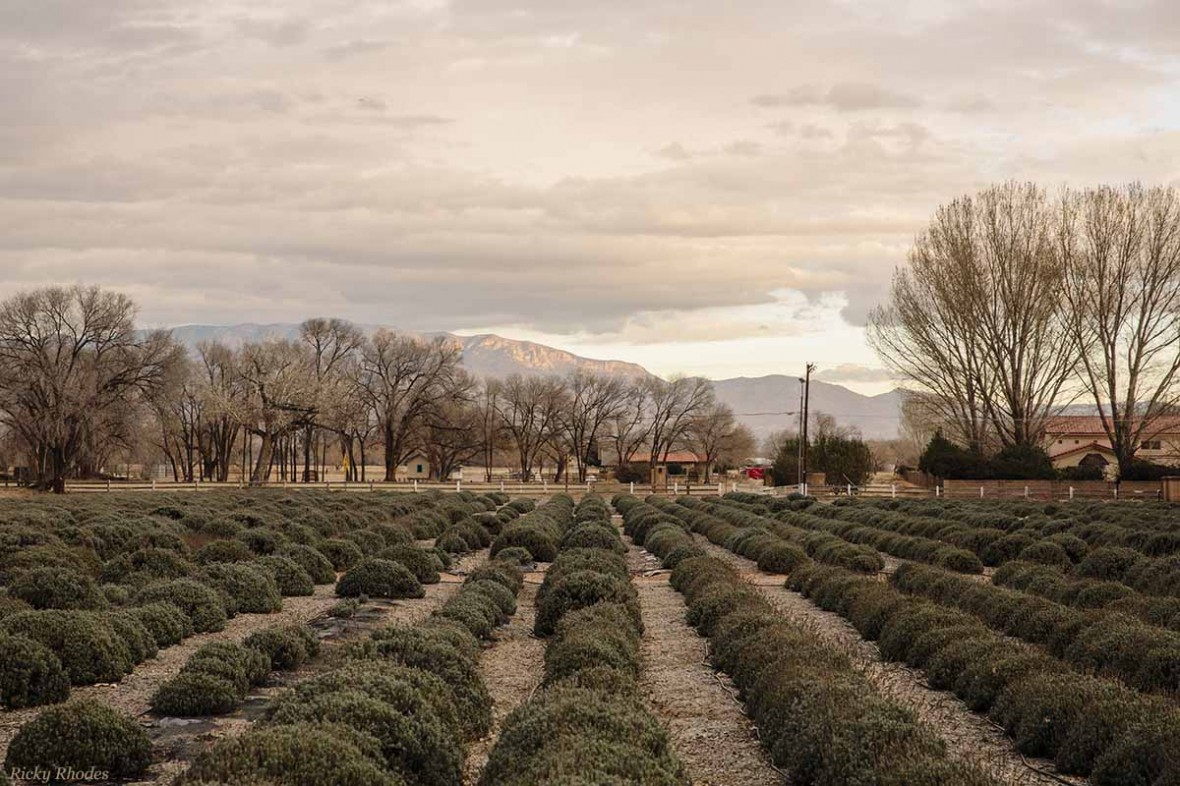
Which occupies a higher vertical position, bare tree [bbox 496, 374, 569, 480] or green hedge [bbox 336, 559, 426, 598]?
bare tree [bbox 496, 374, 569, 480]

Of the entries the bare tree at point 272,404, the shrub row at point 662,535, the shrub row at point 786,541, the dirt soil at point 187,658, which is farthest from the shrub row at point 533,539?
the bare tree at point 272,404

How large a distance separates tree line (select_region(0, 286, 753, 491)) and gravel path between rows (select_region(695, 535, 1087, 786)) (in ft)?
172

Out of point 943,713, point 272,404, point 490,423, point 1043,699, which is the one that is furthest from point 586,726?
point 490,423

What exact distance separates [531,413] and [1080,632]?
299 ft

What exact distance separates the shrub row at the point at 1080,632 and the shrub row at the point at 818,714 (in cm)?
324

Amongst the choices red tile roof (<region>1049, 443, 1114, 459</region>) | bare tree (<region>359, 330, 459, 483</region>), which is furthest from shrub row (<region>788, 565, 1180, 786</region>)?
red tile roof (<region>1049, 443, 1114, 459</region>)

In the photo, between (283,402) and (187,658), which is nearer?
(187,658)

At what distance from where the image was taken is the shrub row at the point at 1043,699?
9602 millimetres

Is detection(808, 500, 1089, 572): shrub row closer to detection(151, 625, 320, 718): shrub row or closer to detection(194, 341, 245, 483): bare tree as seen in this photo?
detection(151, 625, 320, 718): shrub row

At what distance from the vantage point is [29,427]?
62.7 meters

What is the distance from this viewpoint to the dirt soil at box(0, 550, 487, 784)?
10.9 m

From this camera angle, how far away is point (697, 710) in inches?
513

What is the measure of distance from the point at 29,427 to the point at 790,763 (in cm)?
6114

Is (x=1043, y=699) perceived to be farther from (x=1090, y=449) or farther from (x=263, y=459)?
(x=1090, y=449)
